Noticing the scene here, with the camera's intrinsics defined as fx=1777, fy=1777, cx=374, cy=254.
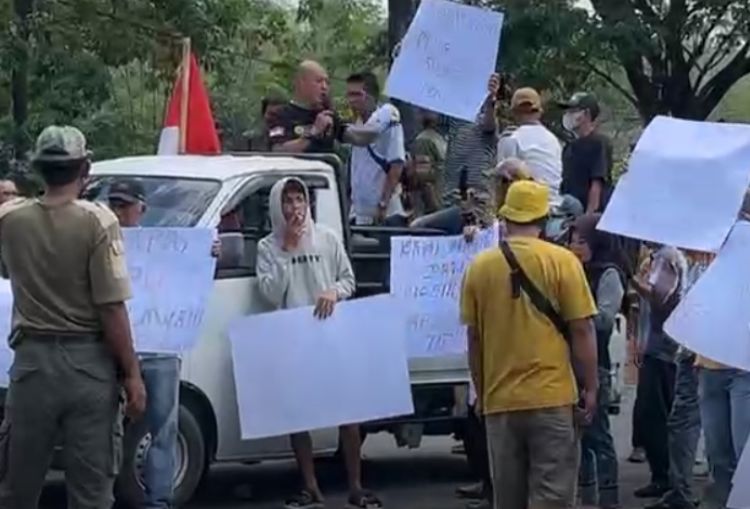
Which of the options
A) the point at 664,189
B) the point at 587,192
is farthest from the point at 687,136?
the point at 587,192

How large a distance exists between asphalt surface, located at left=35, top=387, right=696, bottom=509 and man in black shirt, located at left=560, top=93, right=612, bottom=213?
1.94m

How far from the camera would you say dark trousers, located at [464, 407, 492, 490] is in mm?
11078

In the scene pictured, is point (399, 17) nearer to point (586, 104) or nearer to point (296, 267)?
point (586, 104)

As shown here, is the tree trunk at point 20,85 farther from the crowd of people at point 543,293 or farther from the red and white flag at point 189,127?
the red and white flag at point 189,127

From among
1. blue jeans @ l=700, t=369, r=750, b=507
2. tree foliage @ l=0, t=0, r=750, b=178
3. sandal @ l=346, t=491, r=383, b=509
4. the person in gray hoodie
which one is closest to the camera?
blue jeans @ l=700, t=369, r=750, b=507

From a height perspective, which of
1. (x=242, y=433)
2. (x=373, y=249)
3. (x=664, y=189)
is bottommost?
(x=242, y=433)

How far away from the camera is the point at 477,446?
11367 mm

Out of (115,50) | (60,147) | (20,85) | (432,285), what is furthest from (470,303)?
(115,50)

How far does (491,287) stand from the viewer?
26.1 feet

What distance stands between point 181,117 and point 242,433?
2.66m

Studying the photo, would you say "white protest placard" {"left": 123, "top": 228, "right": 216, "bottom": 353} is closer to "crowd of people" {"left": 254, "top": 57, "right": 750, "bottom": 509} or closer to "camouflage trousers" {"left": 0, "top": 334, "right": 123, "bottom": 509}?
"crowd of people" {"left": 254, "top": 57, "right": 750, "bottom": 509}

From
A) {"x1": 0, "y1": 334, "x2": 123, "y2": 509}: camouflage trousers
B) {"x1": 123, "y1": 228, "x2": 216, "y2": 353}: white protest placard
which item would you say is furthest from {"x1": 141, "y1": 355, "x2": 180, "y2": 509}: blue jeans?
{"x1": 0, "y1": 334, "x2": 123, "y2": 509}: camouflage trousers

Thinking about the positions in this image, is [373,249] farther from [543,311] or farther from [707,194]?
[543,311]

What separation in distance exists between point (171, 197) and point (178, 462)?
158cm
